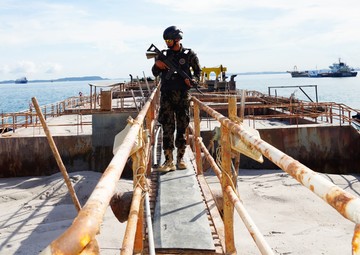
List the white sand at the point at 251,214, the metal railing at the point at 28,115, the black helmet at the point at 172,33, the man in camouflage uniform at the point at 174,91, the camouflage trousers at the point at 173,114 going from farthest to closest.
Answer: the metal railing at the point at 28,115
the white sand at the point at 251,214
the camouflage trousers at the point at 173,114
the man in camouflage uniform at the point at 174,91
the black helmet at the point at 172,33

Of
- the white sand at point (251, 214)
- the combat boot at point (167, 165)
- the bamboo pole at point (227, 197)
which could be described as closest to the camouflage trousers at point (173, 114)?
the combat boot at point (167, 165)

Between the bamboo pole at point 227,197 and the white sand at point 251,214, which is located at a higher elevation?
the bamboo pole at point 227,197

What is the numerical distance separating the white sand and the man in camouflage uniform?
1.94 metres

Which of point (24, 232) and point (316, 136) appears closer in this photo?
point (24, 232)

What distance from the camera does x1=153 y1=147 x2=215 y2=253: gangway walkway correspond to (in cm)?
340

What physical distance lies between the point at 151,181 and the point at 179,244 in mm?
2140

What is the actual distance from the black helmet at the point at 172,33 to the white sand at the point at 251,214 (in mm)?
3432

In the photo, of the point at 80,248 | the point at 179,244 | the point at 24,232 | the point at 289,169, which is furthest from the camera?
the point at 24,232

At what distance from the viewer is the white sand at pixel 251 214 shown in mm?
6395

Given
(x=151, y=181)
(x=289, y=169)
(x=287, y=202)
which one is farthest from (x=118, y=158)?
(x=287, y=202)

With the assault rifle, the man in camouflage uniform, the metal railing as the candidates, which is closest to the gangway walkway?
the man in camouflage uniform

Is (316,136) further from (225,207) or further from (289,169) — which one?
(289,169)

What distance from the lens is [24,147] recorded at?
13.1 meters

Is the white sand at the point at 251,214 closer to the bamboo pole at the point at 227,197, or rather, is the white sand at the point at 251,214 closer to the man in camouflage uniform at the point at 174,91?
the man in camouflage uniform at the point at 174,91
